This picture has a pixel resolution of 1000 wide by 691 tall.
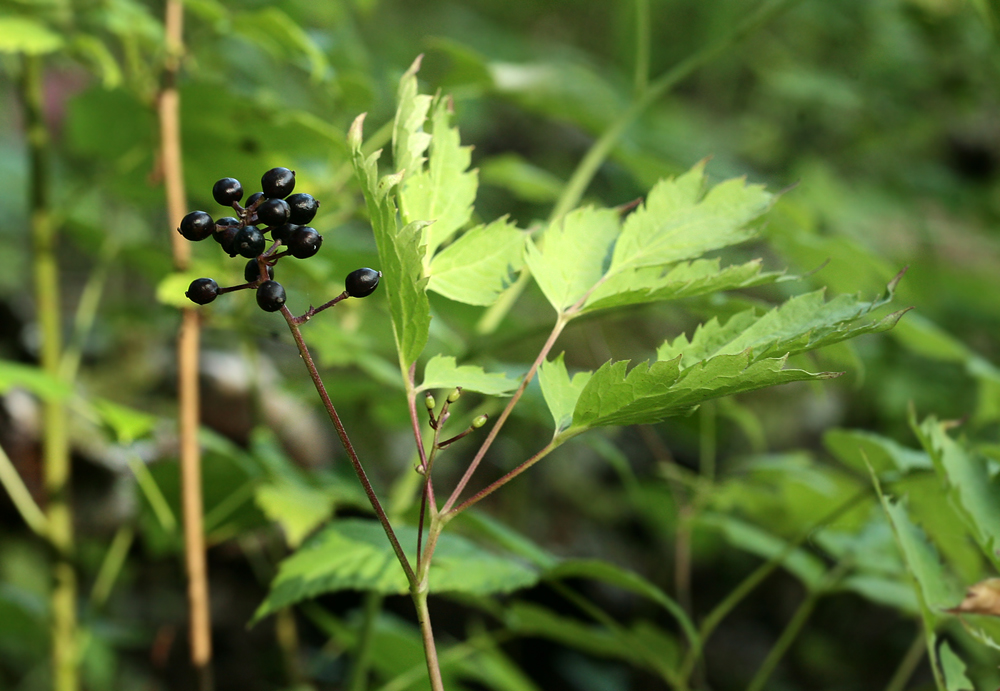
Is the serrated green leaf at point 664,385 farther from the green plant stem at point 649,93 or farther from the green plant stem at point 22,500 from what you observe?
the green plant stem at point 22,500

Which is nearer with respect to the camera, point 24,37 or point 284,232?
point 284,232

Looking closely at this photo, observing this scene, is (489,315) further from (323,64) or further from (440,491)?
(440,491)

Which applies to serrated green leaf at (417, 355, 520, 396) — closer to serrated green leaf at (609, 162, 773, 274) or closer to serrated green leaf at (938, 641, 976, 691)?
serrated green leaf at (609, 162, 773, 274)

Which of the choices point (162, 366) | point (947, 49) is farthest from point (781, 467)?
point (947, 49)

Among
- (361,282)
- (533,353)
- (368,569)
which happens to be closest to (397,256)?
(361,282)

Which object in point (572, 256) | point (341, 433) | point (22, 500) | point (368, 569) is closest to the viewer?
point (341, 433)

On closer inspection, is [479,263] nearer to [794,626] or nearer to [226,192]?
[226,192]

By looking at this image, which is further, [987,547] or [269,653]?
[269,653]

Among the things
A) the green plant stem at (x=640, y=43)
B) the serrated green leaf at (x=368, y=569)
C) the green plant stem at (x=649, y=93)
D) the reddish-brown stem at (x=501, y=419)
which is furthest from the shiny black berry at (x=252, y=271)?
the green plant stem at (x=640, y=43)
